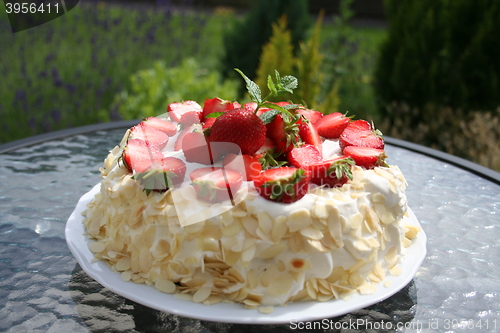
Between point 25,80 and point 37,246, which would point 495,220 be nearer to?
point 37,246

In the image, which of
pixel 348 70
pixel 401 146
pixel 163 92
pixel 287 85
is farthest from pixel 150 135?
pixel 348 70

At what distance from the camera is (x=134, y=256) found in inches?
49.1

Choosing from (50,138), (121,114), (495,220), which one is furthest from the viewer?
(121,114)

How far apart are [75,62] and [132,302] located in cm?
370

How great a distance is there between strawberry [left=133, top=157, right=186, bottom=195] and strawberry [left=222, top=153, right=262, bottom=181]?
0.12 meters

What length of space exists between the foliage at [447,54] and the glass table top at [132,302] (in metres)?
1.87

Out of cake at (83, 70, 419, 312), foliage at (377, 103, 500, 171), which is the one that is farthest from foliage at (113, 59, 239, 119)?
cake at (83, 70, 419, 312)

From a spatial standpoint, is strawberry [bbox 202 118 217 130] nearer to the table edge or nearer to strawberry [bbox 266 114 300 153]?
strawberry [bbox 266 114 300 153]

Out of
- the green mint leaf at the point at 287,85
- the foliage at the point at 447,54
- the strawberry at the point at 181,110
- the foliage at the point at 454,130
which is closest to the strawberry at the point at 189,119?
the strawberry at the point at 181,110

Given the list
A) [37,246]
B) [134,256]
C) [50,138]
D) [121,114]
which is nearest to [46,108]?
[121,114]

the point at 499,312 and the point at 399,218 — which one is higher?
the point at 399,218

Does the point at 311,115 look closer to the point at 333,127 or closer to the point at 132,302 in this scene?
the point at 333,127

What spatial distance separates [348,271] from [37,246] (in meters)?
0.93

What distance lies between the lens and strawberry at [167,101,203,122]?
169cm
